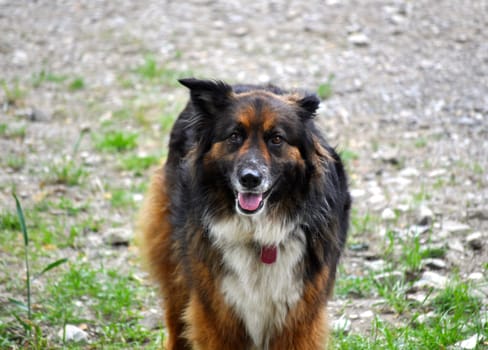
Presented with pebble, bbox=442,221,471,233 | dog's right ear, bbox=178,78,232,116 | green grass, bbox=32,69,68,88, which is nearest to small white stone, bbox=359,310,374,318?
pebble, bbox=442,221,471,233

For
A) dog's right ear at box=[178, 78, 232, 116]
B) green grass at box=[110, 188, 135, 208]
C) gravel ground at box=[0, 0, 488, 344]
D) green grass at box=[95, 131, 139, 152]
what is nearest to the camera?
dog's right ear at box=[178, 78, 232, 116]

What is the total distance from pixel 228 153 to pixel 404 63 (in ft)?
19.5

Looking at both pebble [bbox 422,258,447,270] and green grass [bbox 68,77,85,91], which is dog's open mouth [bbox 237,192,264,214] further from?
green grass [bbox 68,77,85,91]

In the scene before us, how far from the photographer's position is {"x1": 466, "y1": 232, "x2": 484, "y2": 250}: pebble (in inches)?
226

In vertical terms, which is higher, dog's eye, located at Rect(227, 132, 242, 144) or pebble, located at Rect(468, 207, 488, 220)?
dog's eye, located at Rect(227, 132, 242, 144)

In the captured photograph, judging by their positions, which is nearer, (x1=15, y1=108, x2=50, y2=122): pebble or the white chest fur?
the white chest fur

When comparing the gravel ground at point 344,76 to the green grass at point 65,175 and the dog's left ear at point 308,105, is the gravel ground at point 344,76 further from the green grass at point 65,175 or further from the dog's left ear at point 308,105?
the dog's left ear at point 308,105

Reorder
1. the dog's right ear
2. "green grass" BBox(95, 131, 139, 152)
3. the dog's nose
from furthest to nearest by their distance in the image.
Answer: "green grass" BBox(95, 131, 139, 152) < the dog's right ear < the dog's nose

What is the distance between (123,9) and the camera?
11555 millimetres

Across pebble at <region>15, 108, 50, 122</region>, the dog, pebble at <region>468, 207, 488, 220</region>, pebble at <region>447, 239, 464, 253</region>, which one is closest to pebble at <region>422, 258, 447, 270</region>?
pebble at <region>447, 239, 464, 253</region>

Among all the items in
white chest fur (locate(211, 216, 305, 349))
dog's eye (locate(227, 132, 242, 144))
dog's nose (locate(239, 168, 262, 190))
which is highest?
dog's eye (locate(227, 132, 242, 144))

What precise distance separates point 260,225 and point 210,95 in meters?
0.86

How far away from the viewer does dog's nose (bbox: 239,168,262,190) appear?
3.93 metres

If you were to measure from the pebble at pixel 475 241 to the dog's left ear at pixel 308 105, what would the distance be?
7.16ft
